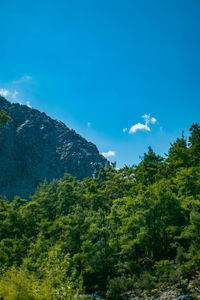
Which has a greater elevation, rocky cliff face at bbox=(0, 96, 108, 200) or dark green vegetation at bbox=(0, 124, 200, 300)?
Result: rocky cliff face at bbox=(0, 96, 108, 200)

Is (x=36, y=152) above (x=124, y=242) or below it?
above

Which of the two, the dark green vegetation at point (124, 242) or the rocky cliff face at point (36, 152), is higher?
the rocky cliff face at point (36, 152)

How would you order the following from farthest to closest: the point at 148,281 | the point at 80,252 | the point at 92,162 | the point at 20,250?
the point at 92,162
the point at 20,250
the point at 80,252
the point at 148,281

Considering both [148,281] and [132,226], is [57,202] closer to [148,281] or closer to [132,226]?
[132,226]

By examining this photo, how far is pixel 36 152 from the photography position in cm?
10650

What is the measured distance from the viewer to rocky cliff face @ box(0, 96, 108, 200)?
316 ft

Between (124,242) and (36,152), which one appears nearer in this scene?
(124,242)

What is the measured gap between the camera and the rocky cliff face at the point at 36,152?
316 feet

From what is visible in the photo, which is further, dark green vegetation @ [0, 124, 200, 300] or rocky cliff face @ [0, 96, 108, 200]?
rocky cliff face @ [0, 96, 108, 200]

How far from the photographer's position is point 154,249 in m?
25.3

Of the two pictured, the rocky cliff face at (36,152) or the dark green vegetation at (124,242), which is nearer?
the dark green vegetation at (124,242)

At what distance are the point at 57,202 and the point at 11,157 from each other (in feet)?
231

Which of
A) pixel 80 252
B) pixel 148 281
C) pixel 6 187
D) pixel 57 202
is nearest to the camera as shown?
pixel 148 281

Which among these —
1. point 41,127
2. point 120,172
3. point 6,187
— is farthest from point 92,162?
point 120,172
